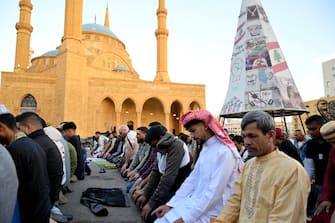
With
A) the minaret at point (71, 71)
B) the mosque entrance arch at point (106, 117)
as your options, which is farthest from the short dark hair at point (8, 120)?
the mosque entrance arch at point (106, 117)

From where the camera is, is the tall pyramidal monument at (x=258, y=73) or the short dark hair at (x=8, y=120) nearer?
the short dark hair at (x=8, y=120)

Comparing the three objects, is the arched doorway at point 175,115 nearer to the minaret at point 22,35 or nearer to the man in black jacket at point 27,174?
the minaret at point 22,35

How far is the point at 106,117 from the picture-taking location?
77.9ft

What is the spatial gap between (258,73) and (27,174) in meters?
7.36

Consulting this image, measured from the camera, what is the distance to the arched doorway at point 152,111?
2588cm

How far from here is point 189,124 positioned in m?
2.17

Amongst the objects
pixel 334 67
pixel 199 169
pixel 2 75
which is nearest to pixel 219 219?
pixel 199 169

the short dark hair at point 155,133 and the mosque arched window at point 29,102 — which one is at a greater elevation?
the mosque arched window at point 29,102

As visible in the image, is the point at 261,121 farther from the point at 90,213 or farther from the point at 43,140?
the point at 90,213

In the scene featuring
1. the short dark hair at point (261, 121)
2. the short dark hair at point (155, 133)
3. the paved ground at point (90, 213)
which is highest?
the short dark hair at point (261, 121)

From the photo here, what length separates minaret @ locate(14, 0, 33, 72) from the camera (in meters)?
22.4

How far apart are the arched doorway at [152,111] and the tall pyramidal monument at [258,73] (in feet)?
57.1

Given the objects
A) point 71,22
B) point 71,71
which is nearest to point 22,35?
point 71,22

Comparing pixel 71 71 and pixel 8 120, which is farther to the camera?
pixel 71 71
